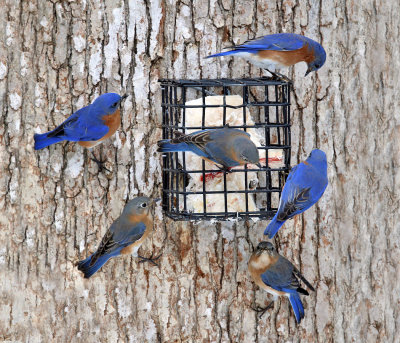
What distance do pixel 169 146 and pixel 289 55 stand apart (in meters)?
0.97

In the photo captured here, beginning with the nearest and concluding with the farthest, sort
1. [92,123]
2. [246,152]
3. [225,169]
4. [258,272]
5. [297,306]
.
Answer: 1. [246,152]
2. [225,169]
3. [92,123]
4. [258,272]
5. [297,306]

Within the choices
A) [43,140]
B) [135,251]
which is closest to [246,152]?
[135,251]

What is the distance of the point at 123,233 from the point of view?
4.30 m

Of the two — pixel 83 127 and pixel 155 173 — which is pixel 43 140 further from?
pixel 155 173

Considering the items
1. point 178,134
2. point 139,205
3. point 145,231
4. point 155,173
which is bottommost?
point 145,231

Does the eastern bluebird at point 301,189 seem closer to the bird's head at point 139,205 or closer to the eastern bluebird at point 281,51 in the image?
the eastern bluebird at point 281,51

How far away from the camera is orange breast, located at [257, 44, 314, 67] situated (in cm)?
430

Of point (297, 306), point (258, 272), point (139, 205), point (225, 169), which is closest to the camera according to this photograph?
point (225, 169)

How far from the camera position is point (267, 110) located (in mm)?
4375

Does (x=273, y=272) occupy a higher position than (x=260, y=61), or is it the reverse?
(x=260, y=61)

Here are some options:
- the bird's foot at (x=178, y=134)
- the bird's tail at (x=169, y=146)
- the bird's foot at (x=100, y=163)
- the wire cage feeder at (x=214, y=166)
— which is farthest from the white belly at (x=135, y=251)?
the bird's foot at (x=178, y=134)

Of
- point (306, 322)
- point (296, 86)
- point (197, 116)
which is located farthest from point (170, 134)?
point (306, 322)

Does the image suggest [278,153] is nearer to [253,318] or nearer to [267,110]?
[267,110]

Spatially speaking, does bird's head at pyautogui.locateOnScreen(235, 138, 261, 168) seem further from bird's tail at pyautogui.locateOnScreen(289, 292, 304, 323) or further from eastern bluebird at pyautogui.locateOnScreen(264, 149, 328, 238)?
bird's tail at pyautogui.locateOnScreen(289, 292, 304, 323)
